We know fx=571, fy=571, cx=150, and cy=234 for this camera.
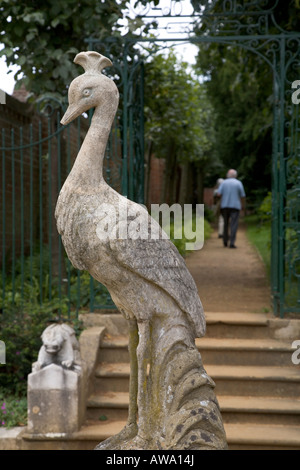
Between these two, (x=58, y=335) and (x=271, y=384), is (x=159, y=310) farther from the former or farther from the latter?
(x=271, y=384)

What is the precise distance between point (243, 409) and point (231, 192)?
7145mm

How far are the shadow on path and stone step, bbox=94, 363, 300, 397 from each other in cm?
127

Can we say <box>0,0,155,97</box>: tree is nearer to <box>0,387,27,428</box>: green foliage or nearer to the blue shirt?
<box>0,387,27,428</box>: green foliage

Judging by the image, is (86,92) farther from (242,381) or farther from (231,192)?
(231,192)

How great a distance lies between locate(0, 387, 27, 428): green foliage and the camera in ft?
17.8

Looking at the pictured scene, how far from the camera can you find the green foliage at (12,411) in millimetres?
5426

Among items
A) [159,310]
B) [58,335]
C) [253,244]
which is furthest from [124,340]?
[253,244]

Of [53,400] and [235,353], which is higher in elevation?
[235,353]

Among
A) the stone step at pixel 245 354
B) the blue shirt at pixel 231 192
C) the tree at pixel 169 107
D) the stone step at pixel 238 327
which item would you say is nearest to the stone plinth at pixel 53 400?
the stone step at pixel 245 354

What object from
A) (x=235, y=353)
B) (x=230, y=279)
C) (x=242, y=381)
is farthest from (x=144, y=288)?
(x=230, y=279)

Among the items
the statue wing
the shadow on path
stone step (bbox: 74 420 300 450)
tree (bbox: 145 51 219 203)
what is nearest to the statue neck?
the statue wing

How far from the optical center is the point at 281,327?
633 centimetres

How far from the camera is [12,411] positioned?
5555 mm

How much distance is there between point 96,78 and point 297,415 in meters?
3.72
